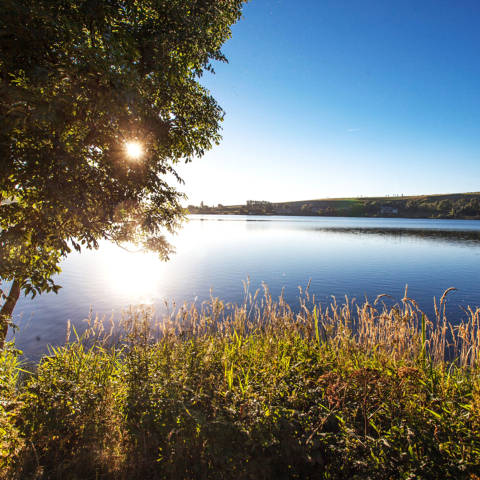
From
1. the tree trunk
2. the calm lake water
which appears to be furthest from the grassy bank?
the calm lake water

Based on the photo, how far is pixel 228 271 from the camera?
93.1ft

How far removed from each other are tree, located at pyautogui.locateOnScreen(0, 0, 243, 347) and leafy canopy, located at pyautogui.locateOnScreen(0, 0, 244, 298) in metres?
0.02

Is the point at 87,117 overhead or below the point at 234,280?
overhead

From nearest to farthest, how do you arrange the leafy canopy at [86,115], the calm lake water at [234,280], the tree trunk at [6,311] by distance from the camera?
1. the leafy canopy at [86,115]
2. the tree trunk at [6,311]
3. the calm lake water at [234,280]

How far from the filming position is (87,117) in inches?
178

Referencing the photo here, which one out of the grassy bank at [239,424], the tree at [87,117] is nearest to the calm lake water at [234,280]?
the grassy bank at [239,424]

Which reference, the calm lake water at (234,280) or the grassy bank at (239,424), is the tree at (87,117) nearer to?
the grassy bank at (239,424)

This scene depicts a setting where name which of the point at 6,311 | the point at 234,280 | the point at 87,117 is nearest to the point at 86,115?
the point at 87,117

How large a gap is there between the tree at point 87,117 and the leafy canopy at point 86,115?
0.02 meters

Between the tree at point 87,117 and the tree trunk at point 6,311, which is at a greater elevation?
the tree at point 87,117

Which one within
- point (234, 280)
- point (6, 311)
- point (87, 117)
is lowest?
point (234, 280)

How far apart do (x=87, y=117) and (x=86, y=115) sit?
32 mm

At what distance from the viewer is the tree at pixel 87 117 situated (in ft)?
11.8

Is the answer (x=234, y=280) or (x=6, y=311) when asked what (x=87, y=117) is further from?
(x=234, y=280)
